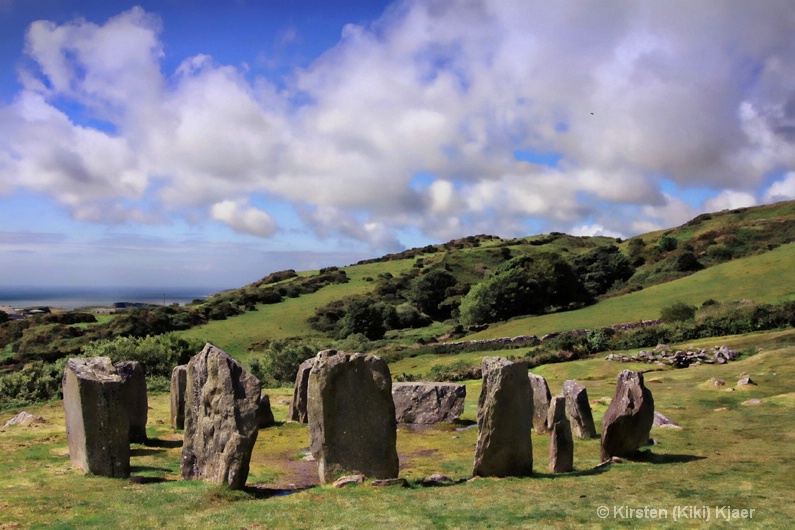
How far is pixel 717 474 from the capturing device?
14.3 metres

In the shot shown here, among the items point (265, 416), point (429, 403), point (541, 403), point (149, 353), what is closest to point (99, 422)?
point (265, 416)

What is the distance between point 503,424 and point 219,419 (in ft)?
21.8

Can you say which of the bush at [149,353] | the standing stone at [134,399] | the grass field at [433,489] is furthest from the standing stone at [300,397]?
the bush at [149,353]

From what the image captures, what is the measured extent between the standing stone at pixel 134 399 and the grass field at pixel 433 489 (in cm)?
73

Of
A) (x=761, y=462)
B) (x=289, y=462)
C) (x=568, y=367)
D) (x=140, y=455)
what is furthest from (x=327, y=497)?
(x=568, y=367)

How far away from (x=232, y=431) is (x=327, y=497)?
105 inches

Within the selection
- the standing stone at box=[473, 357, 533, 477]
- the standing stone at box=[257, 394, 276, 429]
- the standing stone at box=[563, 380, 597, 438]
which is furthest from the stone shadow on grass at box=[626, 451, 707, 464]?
the standing stone at box=[257, 394, 276, 429]

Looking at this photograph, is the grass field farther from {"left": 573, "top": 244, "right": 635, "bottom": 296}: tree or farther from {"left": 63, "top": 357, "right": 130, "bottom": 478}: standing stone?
{"left": 573, "top": 244, "right": 635, "bottom": 296}: tree

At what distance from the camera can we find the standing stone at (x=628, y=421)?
1592cm

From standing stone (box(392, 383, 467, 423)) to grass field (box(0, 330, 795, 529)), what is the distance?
7.42ft

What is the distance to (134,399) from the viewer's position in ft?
66.7

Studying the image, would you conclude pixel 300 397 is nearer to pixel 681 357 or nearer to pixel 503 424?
pixel 503 424

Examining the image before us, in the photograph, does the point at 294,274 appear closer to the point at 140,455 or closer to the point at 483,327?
the point at 483,327

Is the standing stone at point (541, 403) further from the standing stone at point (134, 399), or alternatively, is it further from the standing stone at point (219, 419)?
the standing stone at point (134, 399)
